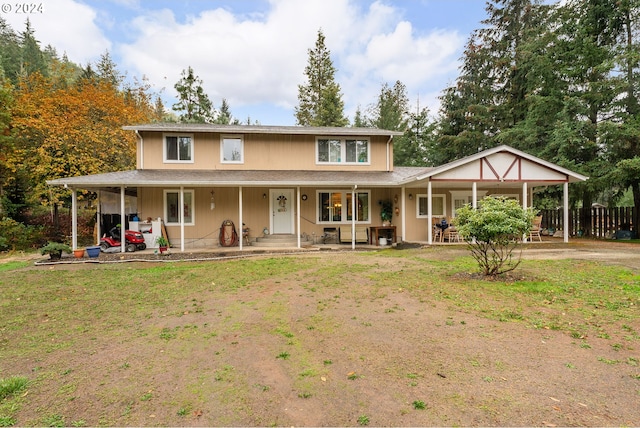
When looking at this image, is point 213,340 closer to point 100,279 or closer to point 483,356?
point 483,356

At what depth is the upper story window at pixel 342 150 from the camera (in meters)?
15.1

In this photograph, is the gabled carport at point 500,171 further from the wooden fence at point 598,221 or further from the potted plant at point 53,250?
the potted plant at point 53,250

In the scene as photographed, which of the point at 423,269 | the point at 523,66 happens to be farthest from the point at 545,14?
the point at 423,269

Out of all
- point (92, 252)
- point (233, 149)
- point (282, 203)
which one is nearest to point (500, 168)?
point (282, 203)

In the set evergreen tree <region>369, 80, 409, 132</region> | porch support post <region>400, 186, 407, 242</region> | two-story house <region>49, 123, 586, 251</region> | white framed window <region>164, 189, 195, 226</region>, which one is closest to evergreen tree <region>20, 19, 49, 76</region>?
two-story house <region>49, 123, 586, 251</region>

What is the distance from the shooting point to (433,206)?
48.1ft

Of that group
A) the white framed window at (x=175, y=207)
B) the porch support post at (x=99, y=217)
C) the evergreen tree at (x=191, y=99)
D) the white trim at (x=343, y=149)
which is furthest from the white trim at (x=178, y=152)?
the evergreen tree at (x=191, y=99)

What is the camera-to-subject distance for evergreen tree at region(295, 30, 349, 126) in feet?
91.5

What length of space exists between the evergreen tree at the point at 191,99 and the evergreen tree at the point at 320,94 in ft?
29.3

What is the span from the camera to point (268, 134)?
14664 mm

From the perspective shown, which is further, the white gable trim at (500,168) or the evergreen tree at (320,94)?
the evergreen tree at (320,94)

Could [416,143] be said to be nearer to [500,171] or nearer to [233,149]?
[500,171]

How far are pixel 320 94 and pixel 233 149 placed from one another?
17762 mm

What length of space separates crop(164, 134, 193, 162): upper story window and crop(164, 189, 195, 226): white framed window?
1626mm
